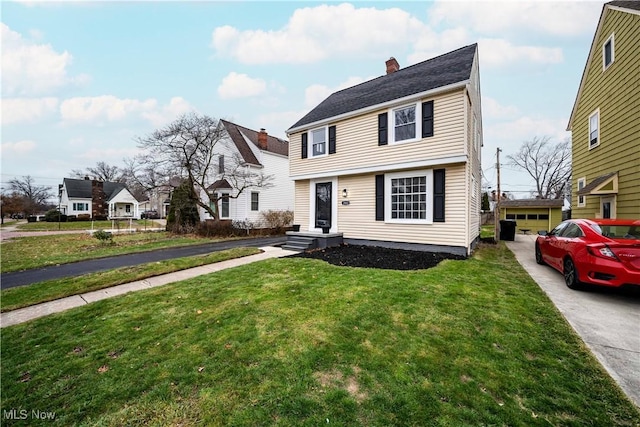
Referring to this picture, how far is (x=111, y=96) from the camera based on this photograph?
760 inches

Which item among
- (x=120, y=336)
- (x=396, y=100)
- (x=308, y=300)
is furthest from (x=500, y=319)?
(x=396, y=100)

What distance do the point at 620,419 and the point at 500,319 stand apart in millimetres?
1695

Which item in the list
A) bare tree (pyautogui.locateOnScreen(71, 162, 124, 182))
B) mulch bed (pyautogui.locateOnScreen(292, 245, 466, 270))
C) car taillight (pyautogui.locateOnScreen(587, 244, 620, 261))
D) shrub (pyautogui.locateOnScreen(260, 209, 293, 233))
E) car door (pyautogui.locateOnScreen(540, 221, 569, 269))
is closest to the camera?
car taillight (pyautogui.locateOnScreen(587, 244, 620, 261))

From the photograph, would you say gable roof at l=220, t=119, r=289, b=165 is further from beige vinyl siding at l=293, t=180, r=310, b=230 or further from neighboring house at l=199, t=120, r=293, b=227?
beige vinyl siding at l=293, t=180, r=310, b=230

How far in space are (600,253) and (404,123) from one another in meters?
6.35

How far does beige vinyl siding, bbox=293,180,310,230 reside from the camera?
39.2ft

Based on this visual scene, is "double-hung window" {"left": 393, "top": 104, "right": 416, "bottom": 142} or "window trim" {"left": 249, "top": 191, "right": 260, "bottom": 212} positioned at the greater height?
"double-hung window" {"left": 393, "top": 104, "right": 416, "bottom": 142}

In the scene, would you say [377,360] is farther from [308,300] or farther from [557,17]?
[557,17]

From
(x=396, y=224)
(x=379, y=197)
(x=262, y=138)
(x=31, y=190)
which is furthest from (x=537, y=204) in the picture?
(x=31, y=190)

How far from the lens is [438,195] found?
27.5 feet

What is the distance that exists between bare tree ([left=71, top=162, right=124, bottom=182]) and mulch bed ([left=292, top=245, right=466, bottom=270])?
56922mm

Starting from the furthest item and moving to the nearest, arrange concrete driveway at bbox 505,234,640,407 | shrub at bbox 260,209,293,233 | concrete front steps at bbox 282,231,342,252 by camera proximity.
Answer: shrub at bbox 260,209,293,233 < concrete front steps at bbox 282,231,342,252 < concrete driveway at bbox 505,234,640,407

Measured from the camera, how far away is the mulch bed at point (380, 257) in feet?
23.0

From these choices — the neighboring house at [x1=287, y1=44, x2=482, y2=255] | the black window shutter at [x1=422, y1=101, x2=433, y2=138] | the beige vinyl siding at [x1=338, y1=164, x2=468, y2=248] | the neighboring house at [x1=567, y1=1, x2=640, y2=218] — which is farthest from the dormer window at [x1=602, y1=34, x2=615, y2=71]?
the beige vinyl siding at [x1=338, y1=164, x2=468, y2=248]
